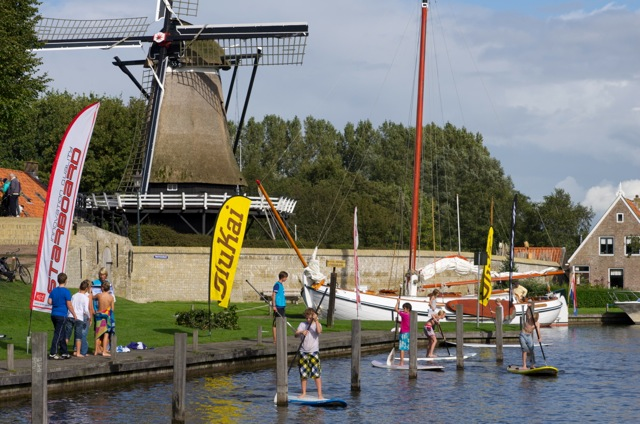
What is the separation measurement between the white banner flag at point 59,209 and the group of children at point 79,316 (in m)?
0.33

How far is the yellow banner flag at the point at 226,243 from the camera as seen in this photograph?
1172 inches

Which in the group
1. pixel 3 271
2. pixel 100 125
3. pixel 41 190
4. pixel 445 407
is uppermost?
pixel 100 125

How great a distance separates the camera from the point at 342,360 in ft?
109

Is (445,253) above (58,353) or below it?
above

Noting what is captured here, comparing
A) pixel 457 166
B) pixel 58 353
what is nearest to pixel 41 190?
pixel 58 353

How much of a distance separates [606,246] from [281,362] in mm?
64367

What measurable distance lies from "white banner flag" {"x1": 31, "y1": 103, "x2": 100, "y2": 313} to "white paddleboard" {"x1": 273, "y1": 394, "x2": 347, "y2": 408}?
5618 millimetres

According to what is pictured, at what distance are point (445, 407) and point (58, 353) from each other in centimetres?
930

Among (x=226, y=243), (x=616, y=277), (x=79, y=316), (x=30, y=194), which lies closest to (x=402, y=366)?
(x=226, y=243)

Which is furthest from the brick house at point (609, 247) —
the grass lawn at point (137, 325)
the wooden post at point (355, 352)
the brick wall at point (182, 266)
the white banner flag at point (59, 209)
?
the white banner flag at point (59, 209)

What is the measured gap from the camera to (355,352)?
2558 centimetres

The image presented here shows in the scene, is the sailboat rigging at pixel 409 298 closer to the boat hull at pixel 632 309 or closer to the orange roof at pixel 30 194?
the boat hull at pixel 632 309

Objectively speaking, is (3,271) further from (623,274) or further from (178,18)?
(623,274)

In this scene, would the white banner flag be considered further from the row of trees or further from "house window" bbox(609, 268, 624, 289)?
"house window" bbox(609, 268, 624, 289)
